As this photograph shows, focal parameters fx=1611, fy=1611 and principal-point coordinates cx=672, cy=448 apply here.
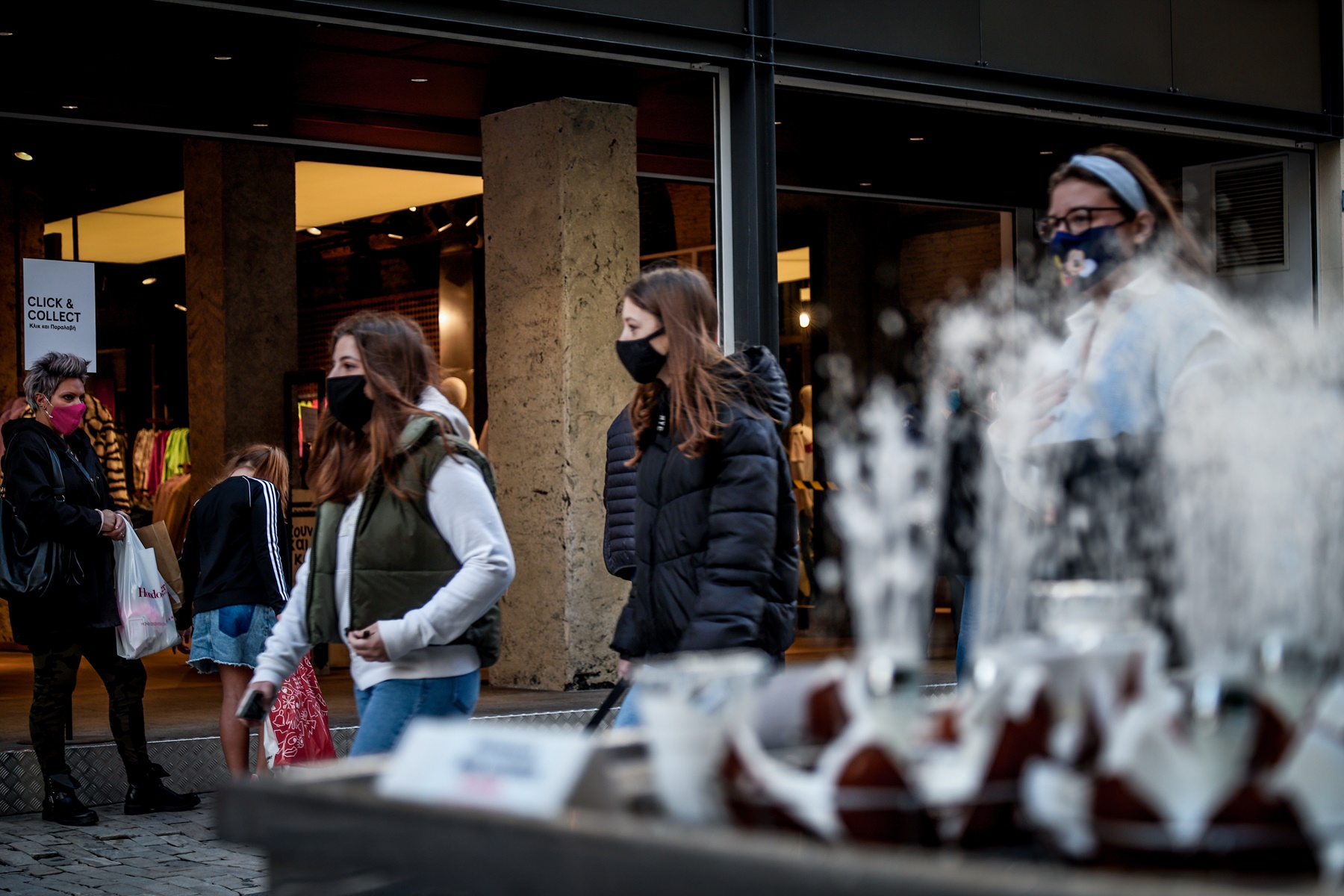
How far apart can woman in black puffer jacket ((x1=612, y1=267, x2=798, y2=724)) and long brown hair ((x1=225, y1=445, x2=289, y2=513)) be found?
136 inches

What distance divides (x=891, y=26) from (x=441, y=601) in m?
5.54

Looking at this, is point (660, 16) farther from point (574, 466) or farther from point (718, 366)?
point (718, 366)

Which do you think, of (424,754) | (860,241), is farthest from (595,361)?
(424,754)

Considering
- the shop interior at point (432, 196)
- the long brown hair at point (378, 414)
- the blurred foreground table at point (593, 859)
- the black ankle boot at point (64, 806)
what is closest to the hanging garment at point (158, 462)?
the shop interior at point (432, 196)

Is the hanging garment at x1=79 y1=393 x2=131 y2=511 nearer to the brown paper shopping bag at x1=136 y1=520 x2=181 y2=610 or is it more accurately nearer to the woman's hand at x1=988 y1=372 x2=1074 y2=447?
the brown paper shopping bag at x1=136 y1=520 x2=181 y2=610

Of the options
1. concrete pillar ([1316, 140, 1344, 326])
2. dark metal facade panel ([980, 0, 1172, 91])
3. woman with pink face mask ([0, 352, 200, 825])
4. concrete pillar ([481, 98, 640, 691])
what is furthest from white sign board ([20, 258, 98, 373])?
concrete pillar ([1316, 140, 1344, 326])

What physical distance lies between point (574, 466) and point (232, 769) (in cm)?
293

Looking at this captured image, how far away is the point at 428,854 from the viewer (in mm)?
1438

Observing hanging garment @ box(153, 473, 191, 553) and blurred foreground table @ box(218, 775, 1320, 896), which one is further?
hanging garment @ box(153, 473, 191, 553)

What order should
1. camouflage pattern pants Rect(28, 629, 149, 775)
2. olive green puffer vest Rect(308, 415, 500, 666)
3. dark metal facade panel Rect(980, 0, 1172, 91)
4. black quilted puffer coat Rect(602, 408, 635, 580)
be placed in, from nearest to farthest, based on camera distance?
olive green puffer vest Rect(308, 415, 500, 666) → black quilted puffer coat Rect(602, 408, 635, 580) → camouflage pattern pants Rect(28, 629, 149, 775) → dark metal facade panel Rect(980, 0, 1172, 91)

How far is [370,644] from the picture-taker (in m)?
3.52

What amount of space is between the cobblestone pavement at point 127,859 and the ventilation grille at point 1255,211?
725cm

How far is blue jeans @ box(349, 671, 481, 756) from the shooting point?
3531 millimetres

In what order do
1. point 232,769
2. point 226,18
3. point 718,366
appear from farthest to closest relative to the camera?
1. point 226,18
2. point 232,769
3. point 718,366
